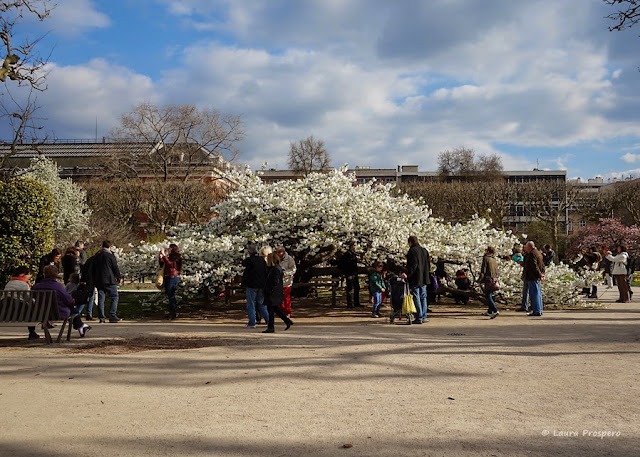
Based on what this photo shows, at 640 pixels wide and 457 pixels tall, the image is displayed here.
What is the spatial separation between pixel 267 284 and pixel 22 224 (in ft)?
31.6

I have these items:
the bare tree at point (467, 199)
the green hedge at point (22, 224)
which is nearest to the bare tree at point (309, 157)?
the bare tree at point (467, 199)

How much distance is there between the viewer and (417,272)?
12.5m

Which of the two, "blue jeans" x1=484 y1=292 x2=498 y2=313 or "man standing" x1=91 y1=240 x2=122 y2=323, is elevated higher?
"man standing" x1=91 y1=240 x2=122 y2=323

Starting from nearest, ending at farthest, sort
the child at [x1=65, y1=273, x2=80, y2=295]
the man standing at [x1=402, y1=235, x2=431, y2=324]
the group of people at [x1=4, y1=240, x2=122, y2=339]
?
the child at [x1=65, y1=273, x2=80, y2=295], the group of people at [x1=4, y1=240, x2=122, y2=339], the man standing at [x1=402, y1=235, x2=431, y2=324]

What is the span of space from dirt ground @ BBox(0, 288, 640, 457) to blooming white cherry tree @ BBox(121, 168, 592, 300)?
160 inches

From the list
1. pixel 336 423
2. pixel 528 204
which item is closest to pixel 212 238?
pixel 336 423

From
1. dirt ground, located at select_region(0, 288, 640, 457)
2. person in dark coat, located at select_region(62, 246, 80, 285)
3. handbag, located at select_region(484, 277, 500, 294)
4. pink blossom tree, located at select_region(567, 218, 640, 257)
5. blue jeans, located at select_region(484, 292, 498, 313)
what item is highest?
pink blossom tree, located at select_region(567, 218, 640, 257)

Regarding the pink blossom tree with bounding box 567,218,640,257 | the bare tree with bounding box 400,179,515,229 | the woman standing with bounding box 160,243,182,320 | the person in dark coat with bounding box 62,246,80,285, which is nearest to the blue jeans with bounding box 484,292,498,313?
the woman standing with bounding box 160,243,182,320

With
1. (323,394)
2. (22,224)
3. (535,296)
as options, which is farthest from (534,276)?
(22,224)

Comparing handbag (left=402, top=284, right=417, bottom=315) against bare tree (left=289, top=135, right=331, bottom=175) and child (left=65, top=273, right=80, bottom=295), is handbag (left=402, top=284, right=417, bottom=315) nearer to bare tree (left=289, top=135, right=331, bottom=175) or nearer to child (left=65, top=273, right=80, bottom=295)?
child (left=65, top=273, right=80, bottom=295)

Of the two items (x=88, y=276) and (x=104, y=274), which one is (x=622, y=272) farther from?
(x=88, y=276)

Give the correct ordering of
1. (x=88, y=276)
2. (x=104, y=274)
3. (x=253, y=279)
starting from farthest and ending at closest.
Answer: (x=104, y=274) < (x=88, y=276) < (x=253, y=279)

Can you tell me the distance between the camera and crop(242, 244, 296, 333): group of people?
11.2 metres

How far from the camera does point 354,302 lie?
53.7ft
